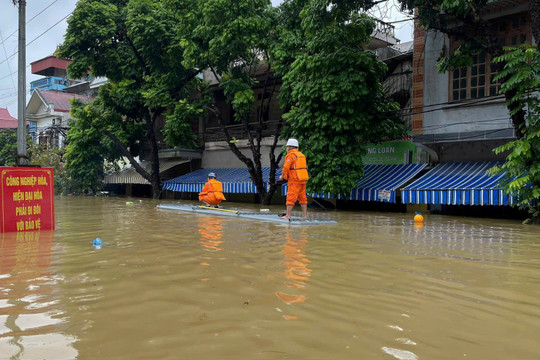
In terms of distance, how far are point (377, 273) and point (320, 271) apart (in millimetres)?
571

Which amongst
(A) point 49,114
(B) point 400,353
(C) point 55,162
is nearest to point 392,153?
(B) point 400,353

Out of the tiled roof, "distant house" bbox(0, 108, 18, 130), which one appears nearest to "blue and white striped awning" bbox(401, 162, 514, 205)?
the tiled roof

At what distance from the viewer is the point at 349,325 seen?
10.3ft

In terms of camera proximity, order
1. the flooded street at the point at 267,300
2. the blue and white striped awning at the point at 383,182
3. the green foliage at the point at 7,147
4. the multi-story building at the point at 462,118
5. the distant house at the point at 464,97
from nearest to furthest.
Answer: the flooded street at the point at 267,300 → the multi-story building at the point at 462,118 → the distant house at the point at 464,97 → the blue and white striped awning at the point at 383,182 → the green foliage at the point at 7,147

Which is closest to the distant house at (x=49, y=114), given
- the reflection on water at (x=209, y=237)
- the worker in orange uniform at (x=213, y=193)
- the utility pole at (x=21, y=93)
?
the worker in orange uniform at (x=213, y=193)

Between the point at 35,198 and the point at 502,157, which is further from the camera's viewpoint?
the point at 502,157

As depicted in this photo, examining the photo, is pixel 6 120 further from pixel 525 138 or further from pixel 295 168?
pixel 525 138

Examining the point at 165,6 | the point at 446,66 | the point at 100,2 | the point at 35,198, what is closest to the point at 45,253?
the point at 35,198

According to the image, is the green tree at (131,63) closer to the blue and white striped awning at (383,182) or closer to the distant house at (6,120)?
the blue and white striped awning at (383,182)

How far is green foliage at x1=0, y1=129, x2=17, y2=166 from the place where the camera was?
31.0 metres

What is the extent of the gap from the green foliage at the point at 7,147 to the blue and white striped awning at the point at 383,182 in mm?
24409

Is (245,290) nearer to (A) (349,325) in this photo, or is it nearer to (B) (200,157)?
(A) (349,325)

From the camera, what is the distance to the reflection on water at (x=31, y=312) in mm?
2676

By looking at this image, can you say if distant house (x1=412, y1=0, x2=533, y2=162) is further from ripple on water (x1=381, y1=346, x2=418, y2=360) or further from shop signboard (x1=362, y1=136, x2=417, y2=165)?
ripple on water (x1=381, y1=346, x2=418, y2=360)
